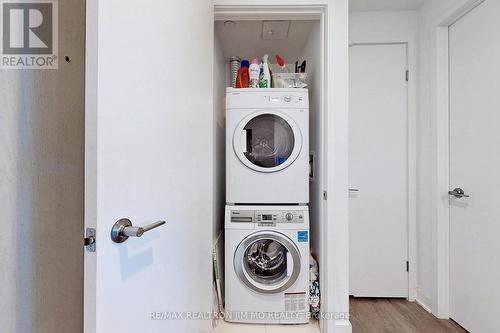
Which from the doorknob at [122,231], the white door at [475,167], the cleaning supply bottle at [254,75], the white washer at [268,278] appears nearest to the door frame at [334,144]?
the white washer at [268,278]

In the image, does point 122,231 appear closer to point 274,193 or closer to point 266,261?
point 274,193

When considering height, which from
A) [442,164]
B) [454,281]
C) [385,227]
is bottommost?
[454,281]

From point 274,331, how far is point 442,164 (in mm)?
1812

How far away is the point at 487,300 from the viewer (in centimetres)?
155

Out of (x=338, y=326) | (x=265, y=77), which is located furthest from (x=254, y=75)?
(x=338, y=326)

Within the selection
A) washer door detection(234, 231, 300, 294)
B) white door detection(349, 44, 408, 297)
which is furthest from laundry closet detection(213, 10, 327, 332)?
white door detection(349, 44, 408, 297)

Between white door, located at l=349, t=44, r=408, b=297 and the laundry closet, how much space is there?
0.54 metres

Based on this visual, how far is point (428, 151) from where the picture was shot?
202cm

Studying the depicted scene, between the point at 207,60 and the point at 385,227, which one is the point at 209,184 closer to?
the point at 207,60

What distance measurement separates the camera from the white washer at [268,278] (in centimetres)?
169

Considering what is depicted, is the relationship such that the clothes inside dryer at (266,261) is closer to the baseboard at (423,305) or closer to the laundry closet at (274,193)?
the laundry closet at (274,193)

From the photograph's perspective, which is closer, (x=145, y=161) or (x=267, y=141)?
(x=145, y=161)

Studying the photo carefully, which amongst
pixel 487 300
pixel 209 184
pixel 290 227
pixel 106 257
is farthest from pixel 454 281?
pixel 106 257

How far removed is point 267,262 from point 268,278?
111 millimetres
